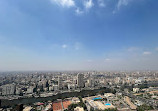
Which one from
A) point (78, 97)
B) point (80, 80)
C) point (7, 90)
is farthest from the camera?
point (80, 80)

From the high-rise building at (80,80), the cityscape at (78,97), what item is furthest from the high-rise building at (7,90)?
the high-rise building at (80,80)

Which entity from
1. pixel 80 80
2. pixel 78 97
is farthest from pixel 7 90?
pixel 80 80

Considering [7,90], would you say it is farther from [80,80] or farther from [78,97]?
[80,80]

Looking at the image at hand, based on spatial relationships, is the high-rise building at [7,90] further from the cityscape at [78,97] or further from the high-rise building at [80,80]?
the high-rise building at [80,80]


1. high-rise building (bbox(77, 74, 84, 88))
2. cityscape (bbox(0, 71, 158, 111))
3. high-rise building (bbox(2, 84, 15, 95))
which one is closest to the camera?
cityscape (bbox(0, 71, 158, 111))

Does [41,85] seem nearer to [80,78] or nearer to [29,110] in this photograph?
[80,78]

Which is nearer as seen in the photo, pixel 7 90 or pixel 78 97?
pixel 78 97

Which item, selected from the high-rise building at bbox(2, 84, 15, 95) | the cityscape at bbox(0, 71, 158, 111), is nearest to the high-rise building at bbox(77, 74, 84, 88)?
the cityscape at bbox(0, 71, 158, 111)

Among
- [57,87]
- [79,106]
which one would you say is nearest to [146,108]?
[79,106]

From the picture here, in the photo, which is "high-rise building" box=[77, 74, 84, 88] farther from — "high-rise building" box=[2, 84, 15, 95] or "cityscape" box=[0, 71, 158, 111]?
"high-rise building" box=[2, 84, 15, 95]

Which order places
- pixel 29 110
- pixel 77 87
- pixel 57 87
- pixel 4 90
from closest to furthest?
pixel 29 110
pixel 4 90
pixel 57 87
pixel 77 87

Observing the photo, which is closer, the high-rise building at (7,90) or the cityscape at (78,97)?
the cityscape at (78,97)
